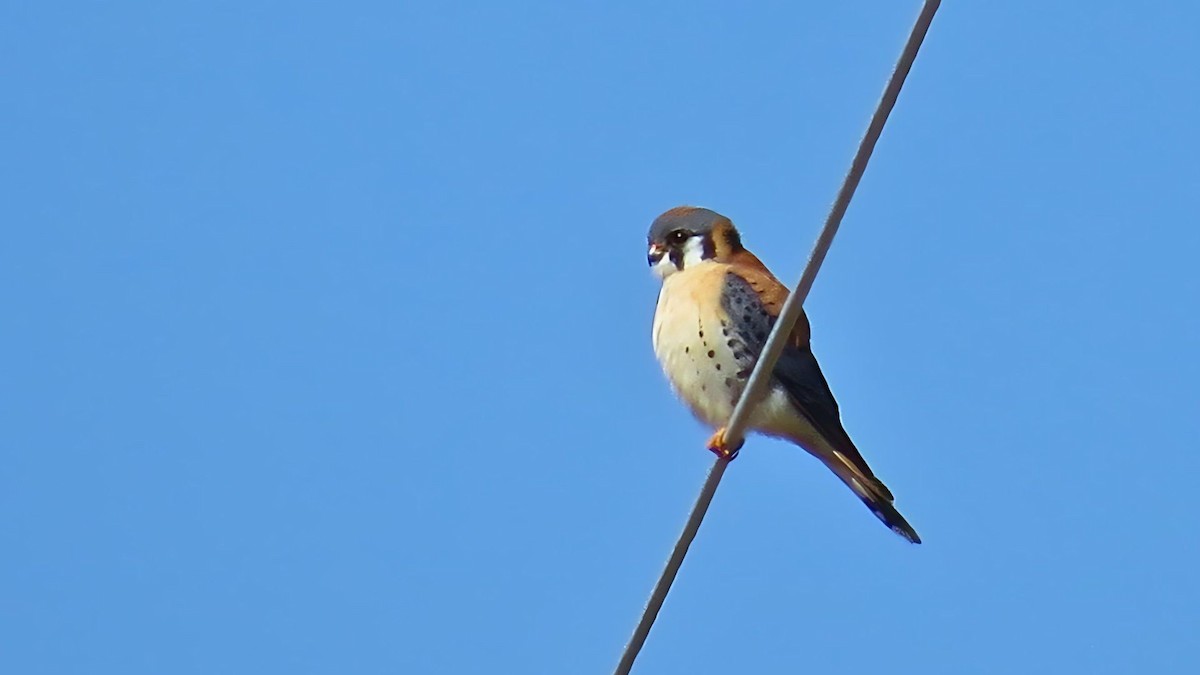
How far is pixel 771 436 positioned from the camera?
19.8ft

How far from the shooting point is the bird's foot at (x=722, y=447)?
4.68 metres

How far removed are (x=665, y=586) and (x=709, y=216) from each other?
2798mm

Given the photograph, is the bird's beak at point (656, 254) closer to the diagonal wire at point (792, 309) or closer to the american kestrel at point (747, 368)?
the american kestrel at point (747, 368)

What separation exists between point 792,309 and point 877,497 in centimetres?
225

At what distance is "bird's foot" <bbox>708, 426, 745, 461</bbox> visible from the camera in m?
4.68

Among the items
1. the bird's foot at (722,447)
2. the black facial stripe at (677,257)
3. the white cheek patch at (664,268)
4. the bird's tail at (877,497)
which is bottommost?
the bird's foot at (722,447)

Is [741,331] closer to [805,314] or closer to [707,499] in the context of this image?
[805,314]

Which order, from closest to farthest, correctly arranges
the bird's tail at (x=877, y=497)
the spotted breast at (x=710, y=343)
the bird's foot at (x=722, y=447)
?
1. the bird's foot at (x=722, y=447)
2. the bird's tail at (x=877, y=497)
3. the spotted breast at (x=710, y=343)

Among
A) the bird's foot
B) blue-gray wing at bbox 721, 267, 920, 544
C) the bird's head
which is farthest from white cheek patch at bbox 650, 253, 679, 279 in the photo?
the bird's foot

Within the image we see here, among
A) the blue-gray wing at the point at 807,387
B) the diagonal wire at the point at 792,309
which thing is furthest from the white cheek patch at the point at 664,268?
the diagonal wire at the point at 792,309

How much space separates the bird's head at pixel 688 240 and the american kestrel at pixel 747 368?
7.2 inches

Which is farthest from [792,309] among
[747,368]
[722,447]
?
[747,368]

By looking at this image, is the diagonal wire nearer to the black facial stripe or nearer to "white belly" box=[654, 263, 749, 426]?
"white belly" box=[654, 263, 749, 426]

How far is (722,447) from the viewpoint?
4.86 metres
